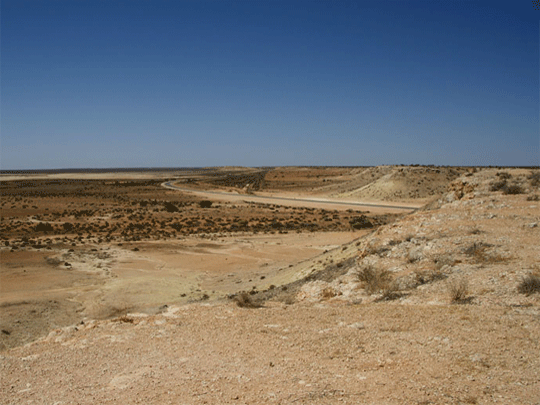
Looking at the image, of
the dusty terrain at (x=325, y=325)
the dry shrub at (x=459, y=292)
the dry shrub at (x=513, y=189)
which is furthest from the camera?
the dry shrub at (x=513, y=189)

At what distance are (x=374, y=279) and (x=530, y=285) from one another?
354 cm

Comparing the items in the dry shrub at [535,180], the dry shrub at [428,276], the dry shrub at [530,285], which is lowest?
the dry shrub at [428,276]

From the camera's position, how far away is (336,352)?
7.08 m

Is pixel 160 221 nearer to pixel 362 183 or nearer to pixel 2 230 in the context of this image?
pixel 2 230

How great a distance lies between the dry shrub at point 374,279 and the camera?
10591mm

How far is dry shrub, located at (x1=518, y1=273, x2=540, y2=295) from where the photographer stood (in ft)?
28.9

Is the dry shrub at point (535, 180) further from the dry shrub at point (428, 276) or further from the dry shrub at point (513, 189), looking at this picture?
the dry shrub at point (428, 276)

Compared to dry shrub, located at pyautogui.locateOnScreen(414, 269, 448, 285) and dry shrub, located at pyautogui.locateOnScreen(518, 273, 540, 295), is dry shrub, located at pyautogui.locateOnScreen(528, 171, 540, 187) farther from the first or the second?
dry shrub, located at pyautogui.locateOnScreen(518, 273, 540, 295)

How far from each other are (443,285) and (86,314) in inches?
488

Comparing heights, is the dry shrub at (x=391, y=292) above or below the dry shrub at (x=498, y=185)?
below

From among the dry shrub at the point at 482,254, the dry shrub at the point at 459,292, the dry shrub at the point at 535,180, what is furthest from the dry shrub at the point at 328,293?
the dry shrub at the point at 535,180

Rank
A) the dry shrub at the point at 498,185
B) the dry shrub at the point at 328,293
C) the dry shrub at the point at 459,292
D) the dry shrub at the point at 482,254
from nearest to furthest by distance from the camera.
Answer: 1. the dry shrub at the point at 459,292
2. the dry shrub at the point at 482,254
3. the dry shrub at the point at 328,293
4. the dry shrub at the point at 498,185

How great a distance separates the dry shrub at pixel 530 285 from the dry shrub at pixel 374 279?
293cm

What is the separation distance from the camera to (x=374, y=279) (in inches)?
432
